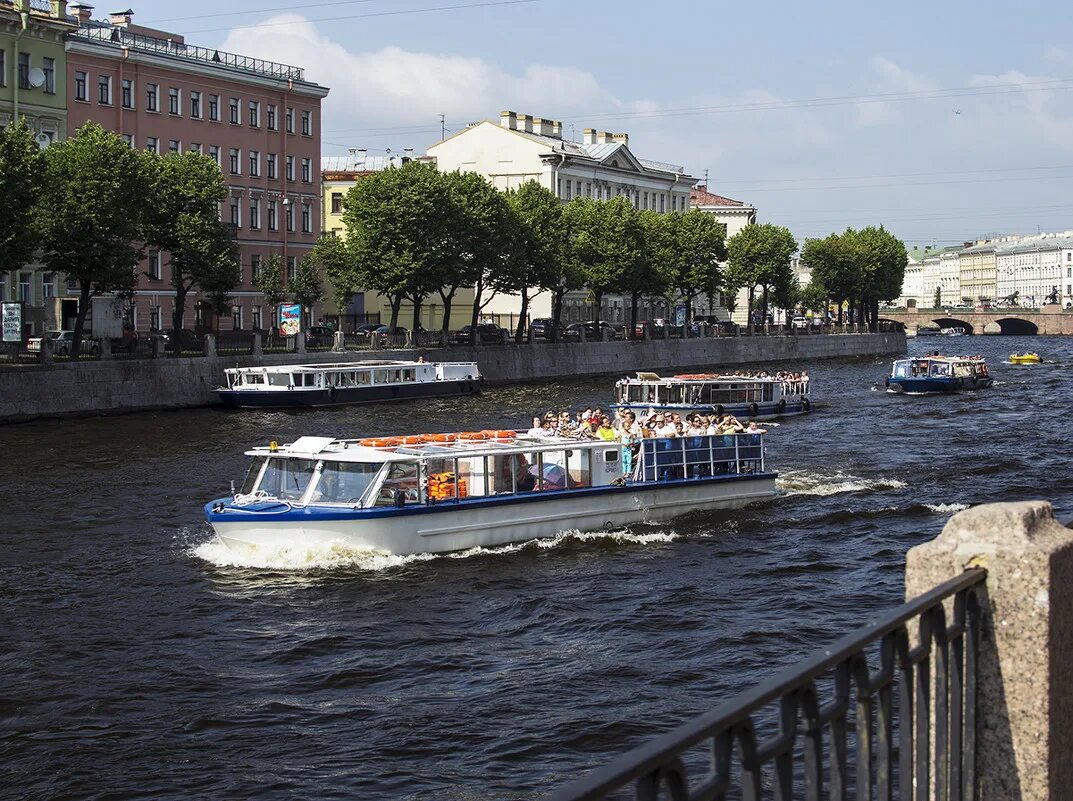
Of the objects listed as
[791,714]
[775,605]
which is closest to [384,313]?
[775,605]

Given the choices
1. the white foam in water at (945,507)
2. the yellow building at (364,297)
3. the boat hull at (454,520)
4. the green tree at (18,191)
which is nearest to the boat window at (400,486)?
the boat hull at (454,520)

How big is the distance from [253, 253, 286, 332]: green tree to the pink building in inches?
94.4

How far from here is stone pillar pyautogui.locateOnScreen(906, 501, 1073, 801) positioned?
5.11 metres

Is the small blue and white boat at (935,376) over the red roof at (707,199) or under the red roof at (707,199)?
under

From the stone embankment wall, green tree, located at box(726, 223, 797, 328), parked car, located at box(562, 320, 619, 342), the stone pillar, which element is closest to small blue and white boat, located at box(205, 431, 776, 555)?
the stone pillar

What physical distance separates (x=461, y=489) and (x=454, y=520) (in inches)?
41.8

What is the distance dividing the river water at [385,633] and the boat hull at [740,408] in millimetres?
17212

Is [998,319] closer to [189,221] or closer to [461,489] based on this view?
[189,221]

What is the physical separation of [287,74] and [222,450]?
46335 millimetres

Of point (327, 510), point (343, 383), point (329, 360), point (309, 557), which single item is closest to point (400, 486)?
point (327, 510)

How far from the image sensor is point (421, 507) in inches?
1001

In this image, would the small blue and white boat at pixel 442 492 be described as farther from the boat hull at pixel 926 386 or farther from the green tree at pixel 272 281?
the green tree at pixel 272 281

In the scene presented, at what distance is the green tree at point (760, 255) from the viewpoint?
11525 cm

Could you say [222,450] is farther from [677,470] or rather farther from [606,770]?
[606,770]
